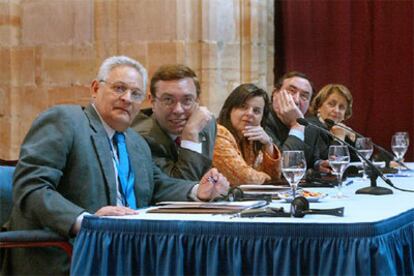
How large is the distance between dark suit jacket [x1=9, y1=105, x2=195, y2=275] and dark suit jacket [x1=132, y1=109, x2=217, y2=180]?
0.66 metres

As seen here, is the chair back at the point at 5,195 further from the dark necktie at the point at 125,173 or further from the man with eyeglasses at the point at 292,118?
the man with eyeglasses at the point at 292,118

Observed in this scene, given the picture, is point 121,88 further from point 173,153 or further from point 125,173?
point 173,153

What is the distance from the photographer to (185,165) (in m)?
3.99

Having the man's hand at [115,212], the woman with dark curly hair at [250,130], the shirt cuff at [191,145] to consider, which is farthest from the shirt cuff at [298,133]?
the man's hand at [115,212]

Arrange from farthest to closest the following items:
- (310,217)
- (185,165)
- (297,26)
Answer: (297,26) → (185,165) → (310,217)

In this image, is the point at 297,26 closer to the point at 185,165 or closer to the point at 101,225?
the point at 185,165

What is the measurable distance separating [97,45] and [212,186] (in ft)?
10.6

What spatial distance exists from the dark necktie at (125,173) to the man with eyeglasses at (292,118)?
164 cm

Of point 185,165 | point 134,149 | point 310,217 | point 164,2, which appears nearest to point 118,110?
point 134,149

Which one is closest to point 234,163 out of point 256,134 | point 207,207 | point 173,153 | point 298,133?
point 256,134

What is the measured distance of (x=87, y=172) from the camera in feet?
10.8

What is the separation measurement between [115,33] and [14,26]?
90cm

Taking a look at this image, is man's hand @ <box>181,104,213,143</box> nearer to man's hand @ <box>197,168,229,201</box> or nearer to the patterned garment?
the patterned garment

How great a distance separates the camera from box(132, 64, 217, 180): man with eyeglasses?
13.2 ft
